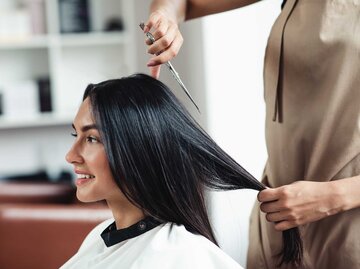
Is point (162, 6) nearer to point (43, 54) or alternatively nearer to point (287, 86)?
point (287, 86)

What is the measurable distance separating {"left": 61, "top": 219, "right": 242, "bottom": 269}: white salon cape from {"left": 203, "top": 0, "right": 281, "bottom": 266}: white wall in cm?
108

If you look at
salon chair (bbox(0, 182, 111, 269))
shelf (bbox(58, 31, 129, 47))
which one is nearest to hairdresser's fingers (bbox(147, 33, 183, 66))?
salon chair (bbox(0, 182, 111, 269))

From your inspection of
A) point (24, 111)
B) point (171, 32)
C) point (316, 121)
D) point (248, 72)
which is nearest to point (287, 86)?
point (316, 121)

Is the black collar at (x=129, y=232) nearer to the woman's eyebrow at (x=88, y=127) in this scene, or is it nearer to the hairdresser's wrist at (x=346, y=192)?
the woman's eyebrow at (x=88, y=127)

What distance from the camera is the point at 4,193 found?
2.72 meters

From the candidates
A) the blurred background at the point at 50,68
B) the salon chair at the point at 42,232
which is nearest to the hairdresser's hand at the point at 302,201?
the salon chair at the point at 42,232

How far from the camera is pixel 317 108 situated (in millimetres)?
1150

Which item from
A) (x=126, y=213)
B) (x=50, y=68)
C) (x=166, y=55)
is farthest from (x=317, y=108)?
(x=50, y=68)

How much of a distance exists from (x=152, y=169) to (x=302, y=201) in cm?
27

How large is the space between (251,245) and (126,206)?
0.33 metres

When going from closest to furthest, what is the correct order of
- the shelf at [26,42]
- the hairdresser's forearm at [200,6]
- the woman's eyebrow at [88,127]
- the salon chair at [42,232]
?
1. the woman's eyebrow at [88,127]
2. the hairdresser's forearm at [200,6]
3. the salon chair at [42,232]
4. the shelf at [26,42]

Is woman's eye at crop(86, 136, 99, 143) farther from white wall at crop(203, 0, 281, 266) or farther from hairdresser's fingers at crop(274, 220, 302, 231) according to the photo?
white wall at crop(203, 0, 281, 266)

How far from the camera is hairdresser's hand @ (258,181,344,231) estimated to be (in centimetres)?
104

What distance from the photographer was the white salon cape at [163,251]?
109cm
